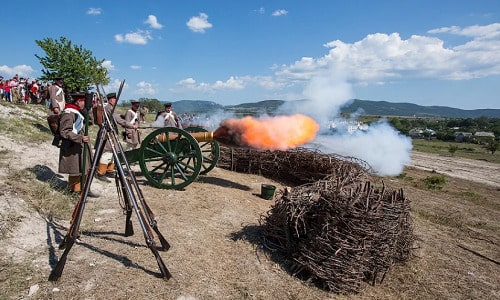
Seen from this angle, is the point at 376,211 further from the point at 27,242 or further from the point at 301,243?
the point at 27,242

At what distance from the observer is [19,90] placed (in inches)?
719

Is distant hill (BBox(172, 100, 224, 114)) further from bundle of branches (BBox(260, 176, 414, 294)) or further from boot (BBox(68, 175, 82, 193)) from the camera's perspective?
bundle of branches (BBox(260, 176, 414, 294))

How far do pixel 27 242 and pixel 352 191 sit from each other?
479 centimetres

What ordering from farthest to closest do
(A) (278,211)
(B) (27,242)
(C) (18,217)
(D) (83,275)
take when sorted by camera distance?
1. (A) (278,211)
2. (C) (18,217)
3. (B) (27,242)
4. (D) (83,275)

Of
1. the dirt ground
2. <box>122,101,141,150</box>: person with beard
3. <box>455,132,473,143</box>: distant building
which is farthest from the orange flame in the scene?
<box>455,132,473,143</box>: distant building

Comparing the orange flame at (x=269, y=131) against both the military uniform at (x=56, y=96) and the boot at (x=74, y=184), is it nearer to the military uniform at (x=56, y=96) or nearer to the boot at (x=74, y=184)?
the boot at (x=74, y=184)

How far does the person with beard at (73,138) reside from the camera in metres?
6.07

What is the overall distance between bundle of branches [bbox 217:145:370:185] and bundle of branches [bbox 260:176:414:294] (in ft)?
14.8

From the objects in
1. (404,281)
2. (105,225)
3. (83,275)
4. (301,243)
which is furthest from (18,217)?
(404,281)

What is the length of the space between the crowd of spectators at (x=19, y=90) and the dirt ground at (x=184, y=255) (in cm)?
1072

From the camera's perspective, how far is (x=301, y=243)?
18.0 ft

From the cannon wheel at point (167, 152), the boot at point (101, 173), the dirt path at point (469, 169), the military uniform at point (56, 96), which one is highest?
the military uniform at point (56, 96)

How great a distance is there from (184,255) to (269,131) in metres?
4.35

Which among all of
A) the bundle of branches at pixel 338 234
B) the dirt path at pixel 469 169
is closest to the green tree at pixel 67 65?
the bundle of branches at pixel 338 234
